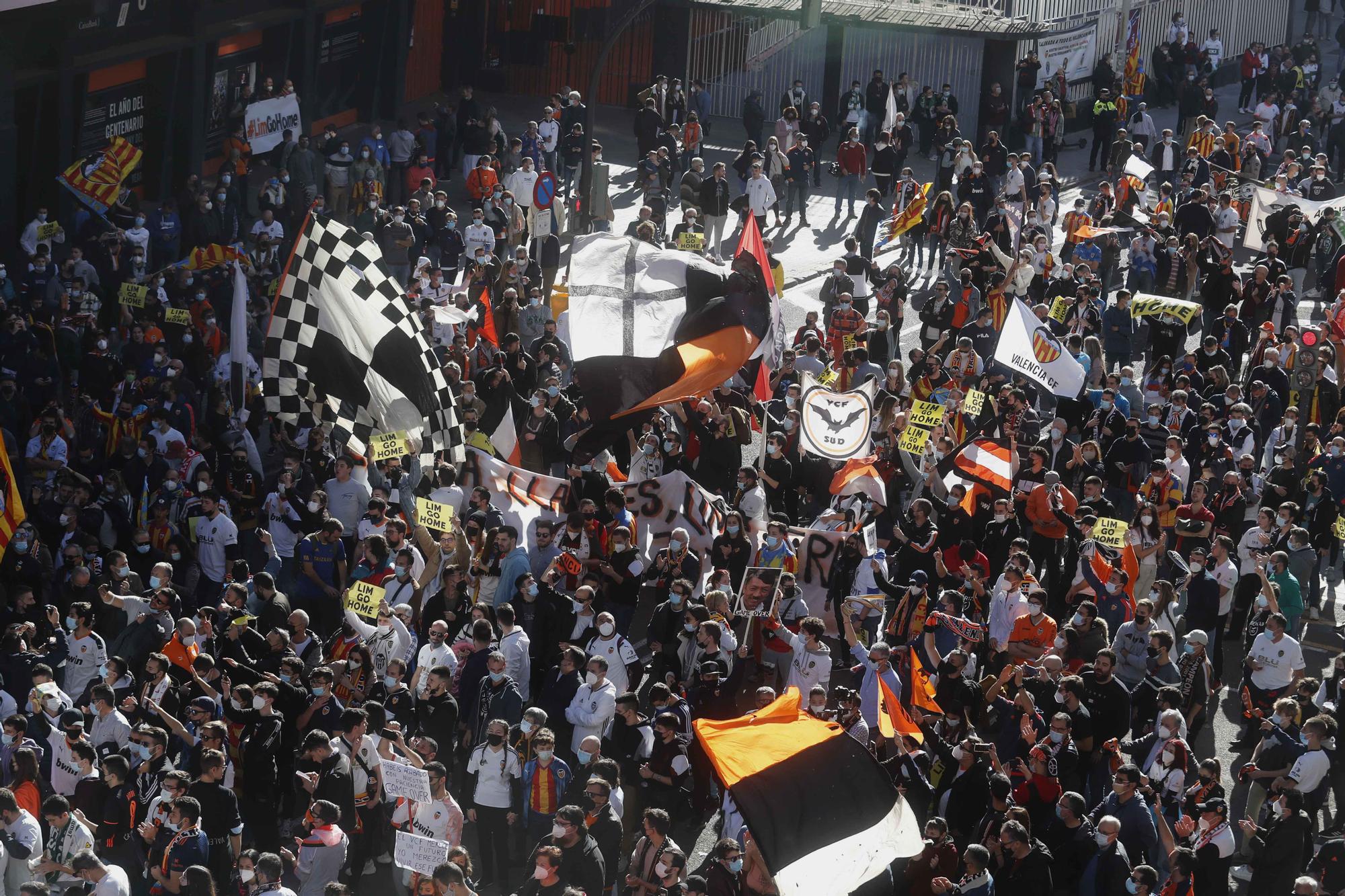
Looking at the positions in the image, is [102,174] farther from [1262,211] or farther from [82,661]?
[1262,211]

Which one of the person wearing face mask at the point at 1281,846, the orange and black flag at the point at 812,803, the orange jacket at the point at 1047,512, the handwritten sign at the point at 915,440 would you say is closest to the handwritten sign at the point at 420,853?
the orange and black flag at the point at 812,803

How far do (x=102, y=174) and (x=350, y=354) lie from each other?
9.71 meters

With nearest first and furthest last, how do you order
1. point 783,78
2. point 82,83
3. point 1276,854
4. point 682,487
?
point 1276,854 → point 682,487 → point 82,83 → point 783,78

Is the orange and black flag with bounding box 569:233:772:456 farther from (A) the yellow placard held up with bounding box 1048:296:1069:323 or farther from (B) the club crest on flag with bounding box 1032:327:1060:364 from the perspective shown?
(A) the yellow placard held up with bounding box 1048:296:1069:323

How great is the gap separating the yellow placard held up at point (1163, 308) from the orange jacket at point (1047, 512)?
654 centimetres

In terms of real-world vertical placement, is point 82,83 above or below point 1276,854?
above

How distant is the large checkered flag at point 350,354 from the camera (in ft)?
50.6

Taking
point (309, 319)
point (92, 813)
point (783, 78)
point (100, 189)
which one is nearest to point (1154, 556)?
point (309, 319)

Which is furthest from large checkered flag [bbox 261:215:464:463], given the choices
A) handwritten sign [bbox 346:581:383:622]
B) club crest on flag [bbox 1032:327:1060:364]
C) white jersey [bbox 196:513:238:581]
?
club crest on flag [bbox 1032:327:1060:364]

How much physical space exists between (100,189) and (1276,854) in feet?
57.1

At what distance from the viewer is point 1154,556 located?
16562 mm

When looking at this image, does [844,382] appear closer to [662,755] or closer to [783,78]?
[662,755]

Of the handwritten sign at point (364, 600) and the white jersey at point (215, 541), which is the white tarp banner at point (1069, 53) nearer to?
the white jersey at point (215, 541)

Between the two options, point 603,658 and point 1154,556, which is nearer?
Answer: point 603,658
